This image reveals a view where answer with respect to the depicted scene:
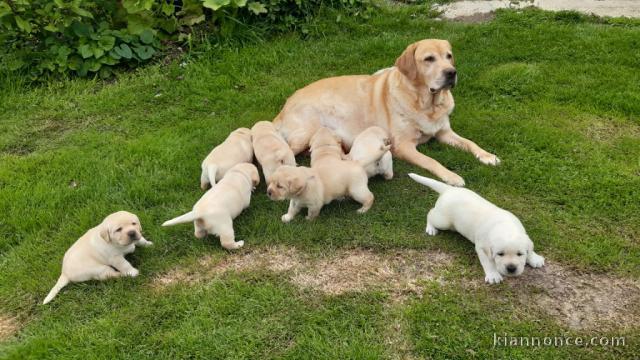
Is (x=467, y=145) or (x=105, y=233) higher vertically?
(x=105, y=233)

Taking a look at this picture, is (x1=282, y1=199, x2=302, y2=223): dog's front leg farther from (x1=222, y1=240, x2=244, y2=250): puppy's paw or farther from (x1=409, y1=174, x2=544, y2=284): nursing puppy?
(x1=409, y1=174, x2=544, y2=284): nursing puppy

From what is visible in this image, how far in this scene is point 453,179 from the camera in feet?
16.5

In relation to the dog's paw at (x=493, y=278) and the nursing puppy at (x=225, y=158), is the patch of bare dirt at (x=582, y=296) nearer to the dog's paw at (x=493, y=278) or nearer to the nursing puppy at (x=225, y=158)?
the dog's paw at (x=493, y=278)

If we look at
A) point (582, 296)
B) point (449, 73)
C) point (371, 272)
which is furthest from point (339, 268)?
point (449, 73)

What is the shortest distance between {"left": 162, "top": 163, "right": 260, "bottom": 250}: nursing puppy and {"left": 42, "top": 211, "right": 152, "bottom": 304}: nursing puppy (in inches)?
12.4

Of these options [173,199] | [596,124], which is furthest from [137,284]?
[596,124]

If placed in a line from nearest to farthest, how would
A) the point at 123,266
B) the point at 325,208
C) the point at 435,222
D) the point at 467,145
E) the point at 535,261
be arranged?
1. the point at 535,261
2. the point at 123,266
3. the point at 435,222
4. the point at 325,208
5. the point at 467,145

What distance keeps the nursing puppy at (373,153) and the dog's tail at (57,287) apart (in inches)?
Answer: 98.1

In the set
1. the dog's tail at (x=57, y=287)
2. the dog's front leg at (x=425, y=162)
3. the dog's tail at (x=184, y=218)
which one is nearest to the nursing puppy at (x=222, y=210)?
the dog's tail at (x=184, y=218)

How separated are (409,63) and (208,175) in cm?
228

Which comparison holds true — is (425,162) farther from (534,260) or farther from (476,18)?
(476,18)

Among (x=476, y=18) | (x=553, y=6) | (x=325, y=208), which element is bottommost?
(x=325, y=208)

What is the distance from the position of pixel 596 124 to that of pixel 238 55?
4.64 metres

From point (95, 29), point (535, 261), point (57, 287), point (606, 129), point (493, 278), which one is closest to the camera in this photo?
point (493, 278)
